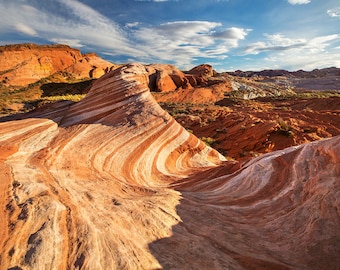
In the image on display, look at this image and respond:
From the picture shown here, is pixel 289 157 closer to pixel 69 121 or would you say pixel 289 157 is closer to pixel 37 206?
pixel 37 206

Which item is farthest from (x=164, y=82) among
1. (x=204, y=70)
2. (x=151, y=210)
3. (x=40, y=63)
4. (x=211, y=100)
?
(x=151, y=210)

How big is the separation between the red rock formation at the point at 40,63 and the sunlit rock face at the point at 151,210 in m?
58.2

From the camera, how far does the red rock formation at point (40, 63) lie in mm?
57094

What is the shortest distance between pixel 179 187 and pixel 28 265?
3.90m

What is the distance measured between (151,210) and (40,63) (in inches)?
2793

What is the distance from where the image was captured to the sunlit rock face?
2771 mm

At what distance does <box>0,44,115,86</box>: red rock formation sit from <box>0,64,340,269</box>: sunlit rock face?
5820cm

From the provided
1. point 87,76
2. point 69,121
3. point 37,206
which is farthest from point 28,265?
point 87,76

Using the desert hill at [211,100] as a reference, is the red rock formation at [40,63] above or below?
above

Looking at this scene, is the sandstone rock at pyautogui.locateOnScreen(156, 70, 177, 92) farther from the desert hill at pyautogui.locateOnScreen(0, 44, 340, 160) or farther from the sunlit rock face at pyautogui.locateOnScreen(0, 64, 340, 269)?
the sunlit rock face at pyautogui.locateOnScreen(0, 64, 340, 269)

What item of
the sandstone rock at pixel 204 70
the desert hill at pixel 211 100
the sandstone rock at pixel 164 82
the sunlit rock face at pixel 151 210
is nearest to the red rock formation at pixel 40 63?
the desert hill at pixel 211 100

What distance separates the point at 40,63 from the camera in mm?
63406

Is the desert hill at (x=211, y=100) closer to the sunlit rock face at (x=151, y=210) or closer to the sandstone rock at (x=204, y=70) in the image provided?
the sandstone rock at (x=204, y=70)

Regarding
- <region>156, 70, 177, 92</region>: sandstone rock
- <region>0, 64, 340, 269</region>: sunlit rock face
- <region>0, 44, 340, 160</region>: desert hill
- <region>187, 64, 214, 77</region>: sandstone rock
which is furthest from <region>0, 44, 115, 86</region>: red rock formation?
<region>0, 64, 340, 269</region>: sunlit rock face
